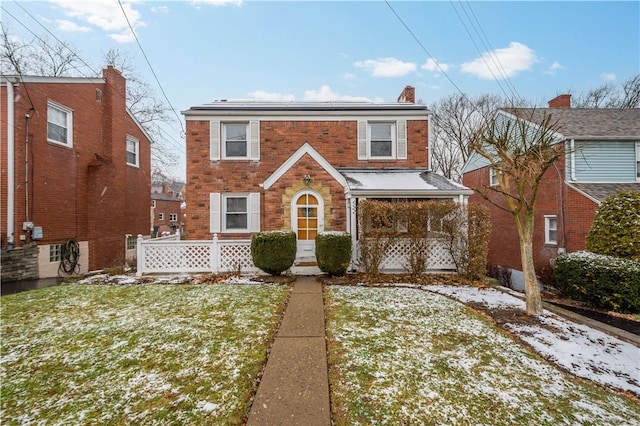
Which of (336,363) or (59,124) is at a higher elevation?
(59,124)

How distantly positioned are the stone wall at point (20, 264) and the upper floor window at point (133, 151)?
6149 mm

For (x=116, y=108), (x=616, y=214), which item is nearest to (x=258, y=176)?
(x=116, y=108)

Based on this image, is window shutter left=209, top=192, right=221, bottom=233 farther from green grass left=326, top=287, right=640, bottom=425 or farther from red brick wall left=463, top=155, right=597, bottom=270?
red brick wall left=463, top=155, right=597, bottom=270

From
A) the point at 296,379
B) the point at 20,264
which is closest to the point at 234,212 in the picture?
the point at 20,264

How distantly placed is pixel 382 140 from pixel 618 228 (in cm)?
782

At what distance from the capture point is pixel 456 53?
10.8 metres

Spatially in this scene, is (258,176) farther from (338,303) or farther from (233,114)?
(338,303)

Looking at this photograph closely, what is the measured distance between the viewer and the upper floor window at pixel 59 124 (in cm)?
1073

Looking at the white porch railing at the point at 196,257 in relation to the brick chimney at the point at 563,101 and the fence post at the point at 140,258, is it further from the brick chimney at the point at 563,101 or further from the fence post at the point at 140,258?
the brick chimney at the point at 563,101

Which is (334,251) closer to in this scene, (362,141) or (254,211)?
(254,211)

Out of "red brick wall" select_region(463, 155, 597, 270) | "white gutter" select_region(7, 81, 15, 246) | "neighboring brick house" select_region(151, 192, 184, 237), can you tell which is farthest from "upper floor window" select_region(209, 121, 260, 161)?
"neighboring brick house" select_region(151, 192, 184, 237)

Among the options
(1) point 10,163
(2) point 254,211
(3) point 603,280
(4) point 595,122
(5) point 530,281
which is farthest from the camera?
(4) point 595,122

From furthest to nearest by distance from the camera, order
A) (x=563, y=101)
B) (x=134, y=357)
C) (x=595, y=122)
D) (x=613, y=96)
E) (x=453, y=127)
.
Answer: (x=453, y=127) → (x=613, y=96) → (x=563, y=101) → (x=595, y=122) → (x=134, y=357)

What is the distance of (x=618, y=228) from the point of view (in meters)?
7.81
